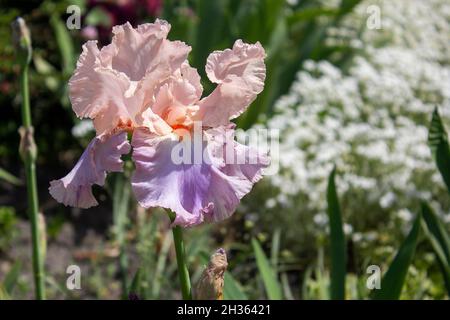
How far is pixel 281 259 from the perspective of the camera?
2893 millimetres

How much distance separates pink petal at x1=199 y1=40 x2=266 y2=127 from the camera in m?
1.05

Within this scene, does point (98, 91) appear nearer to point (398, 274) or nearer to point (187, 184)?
point (187, 184)

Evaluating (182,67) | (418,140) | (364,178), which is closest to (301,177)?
(364,178)

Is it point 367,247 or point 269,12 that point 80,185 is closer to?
point 367,247

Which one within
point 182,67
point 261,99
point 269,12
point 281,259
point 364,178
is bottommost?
point 281,259

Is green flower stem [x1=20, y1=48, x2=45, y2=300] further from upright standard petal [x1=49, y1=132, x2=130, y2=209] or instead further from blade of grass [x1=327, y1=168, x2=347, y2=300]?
blade of grass [x1=327, y1=168, x2=347, y2=300]

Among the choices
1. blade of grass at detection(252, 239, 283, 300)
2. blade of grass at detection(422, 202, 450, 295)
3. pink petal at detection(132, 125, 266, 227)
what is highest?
pink petal at detection(132, 125, 266, 227)

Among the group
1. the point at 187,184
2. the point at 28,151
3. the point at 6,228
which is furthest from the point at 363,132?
the point at 187,184

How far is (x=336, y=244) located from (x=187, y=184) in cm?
72

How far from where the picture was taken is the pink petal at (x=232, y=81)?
3.45ft

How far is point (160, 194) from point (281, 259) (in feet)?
6.57

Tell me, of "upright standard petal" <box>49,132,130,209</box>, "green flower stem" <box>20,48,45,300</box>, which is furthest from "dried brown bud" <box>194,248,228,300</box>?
"green flower stem" <box>20,48,45,300</box>

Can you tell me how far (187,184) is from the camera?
37.9 inches

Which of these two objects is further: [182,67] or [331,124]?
[331,124]
